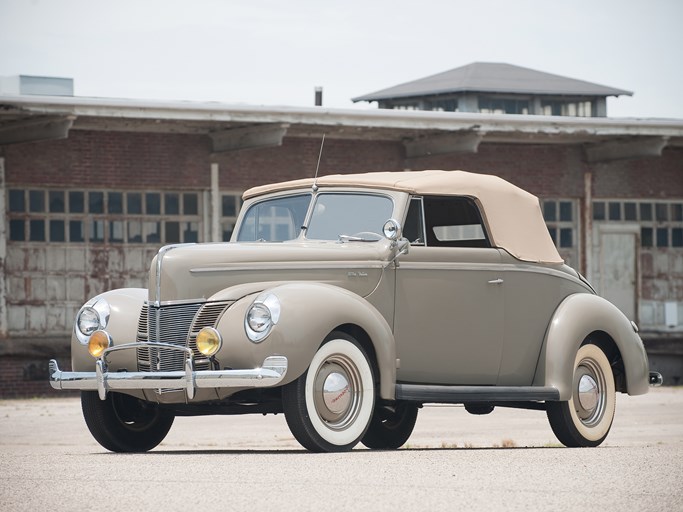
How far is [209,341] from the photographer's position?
898 centimetres

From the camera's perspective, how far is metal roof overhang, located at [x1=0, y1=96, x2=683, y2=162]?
19.0 meters

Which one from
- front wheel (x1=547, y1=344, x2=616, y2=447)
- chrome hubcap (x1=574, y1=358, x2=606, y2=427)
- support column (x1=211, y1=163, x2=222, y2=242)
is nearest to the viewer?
front wheel (x1=547, y1=344, x2=616, y2=447)

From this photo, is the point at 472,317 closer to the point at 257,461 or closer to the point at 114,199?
the point at 257,461

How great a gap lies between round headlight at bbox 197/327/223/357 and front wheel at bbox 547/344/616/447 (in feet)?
10.2

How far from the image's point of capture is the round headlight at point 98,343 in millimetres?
9697

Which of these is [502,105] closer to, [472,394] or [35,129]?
[35,129]

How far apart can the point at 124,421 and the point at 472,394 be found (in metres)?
2.62

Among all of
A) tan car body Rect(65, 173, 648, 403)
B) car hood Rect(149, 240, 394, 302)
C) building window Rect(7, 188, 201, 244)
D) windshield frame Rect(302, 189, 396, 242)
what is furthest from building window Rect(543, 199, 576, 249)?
car hood Rect(149, 240, 394, 302)

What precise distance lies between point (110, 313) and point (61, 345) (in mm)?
10606

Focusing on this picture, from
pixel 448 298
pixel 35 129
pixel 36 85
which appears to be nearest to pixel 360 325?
pixel 448 298

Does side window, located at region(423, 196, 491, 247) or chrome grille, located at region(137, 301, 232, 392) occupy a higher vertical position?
side window, located at region(423, 196, 491, 247)

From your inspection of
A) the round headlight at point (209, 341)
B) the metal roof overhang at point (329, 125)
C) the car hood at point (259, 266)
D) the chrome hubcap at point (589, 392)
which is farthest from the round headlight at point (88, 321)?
the metal roof overhang at point (329, 125)

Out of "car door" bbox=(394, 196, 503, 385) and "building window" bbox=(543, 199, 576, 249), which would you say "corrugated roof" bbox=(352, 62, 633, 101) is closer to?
"building window" bbox=(543, 199, 576, 249)

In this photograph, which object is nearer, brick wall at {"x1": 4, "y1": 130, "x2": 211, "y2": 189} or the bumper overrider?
the bumper overrider
